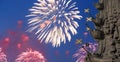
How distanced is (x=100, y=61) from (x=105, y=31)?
1.64 m

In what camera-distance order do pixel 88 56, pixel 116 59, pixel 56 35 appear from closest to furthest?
1. pixel 116 59
2. pixel 88 56
3. pixel 56 35

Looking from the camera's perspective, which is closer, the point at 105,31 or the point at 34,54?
the point at 105,31

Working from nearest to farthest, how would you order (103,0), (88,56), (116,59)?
(116,59) < (88,56) < (103,0)

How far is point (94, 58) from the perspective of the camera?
45.0 feet

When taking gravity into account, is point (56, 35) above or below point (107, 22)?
above

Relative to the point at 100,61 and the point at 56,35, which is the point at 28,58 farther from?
the point at 100,61

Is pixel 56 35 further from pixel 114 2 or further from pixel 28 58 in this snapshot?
pixel 114 2

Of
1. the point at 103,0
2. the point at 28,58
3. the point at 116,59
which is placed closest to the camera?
the point at 116,59

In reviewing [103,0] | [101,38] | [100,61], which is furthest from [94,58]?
[103,0]

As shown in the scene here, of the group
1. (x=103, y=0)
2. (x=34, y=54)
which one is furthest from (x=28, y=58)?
(x=103, y=0)

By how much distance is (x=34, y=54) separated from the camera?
1100 inches

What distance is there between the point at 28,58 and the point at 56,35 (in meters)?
4.72

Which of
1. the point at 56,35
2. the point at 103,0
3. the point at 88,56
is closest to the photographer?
the point at 88,56

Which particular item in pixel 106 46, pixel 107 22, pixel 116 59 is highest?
pixel 107 22
